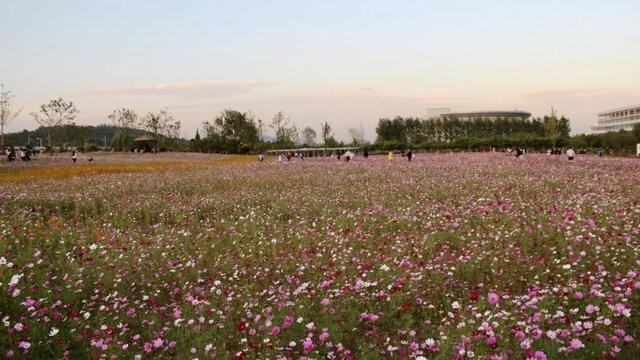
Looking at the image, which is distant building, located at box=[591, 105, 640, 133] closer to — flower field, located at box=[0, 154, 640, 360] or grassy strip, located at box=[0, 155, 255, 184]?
grassy strip, located at box=[0, 155, 255, 184]

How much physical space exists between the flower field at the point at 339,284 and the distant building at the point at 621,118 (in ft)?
601

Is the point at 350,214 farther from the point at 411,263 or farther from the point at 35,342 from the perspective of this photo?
the point at 35,342

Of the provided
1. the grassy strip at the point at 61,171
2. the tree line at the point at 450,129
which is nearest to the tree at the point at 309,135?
the tree line at the point at 450,129

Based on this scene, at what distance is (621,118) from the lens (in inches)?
7175

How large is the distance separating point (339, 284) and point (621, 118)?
206465 millimetres

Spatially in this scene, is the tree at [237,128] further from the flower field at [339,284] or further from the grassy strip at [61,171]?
A: the flower field at [339,284]

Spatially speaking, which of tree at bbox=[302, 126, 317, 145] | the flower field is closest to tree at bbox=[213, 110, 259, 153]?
tree at bbox=[302, 126, 317, 145]

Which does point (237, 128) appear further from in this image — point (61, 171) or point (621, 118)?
point (621, 118)

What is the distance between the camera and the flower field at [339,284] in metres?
5.34

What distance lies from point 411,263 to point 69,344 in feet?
15.8

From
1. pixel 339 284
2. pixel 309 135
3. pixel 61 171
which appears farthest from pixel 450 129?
pixel 339 284

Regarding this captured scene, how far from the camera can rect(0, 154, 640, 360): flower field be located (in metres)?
5.34

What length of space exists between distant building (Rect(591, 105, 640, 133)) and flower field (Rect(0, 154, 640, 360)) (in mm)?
183159

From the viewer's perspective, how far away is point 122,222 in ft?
45.4
